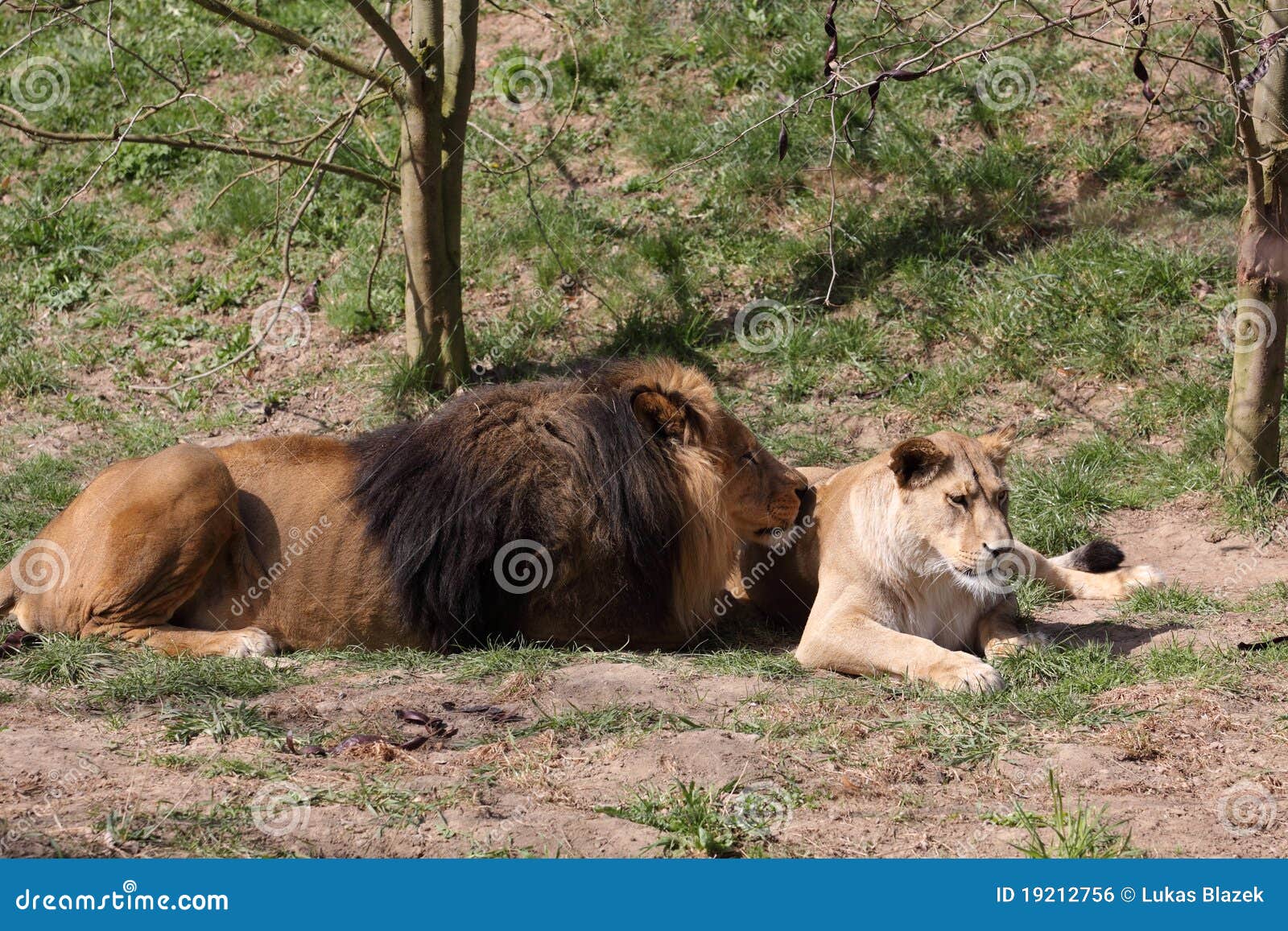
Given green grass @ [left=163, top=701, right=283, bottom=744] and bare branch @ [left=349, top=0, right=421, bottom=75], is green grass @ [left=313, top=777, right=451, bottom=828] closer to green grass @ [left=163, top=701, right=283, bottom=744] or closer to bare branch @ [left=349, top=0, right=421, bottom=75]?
green grass @ [left=163, top=701, right=283, bottom=744]

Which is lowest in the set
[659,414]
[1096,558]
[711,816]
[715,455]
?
[711,816]

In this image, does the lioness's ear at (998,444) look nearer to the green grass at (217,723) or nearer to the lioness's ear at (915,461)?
the lioness's ear at (915,461)

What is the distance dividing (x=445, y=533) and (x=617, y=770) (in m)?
1.93

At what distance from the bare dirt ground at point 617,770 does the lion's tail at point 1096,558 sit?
1.13 metres

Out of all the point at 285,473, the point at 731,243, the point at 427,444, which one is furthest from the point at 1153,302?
the point at 285,473

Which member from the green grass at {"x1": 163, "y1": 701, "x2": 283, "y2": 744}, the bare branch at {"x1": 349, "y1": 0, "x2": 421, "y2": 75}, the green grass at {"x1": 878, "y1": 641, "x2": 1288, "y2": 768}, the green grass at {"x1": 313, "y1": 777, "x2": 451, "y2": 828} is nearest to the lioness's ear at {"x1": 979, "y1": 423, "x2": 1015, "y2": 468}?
the green grass at {"x1": 878, "y1": 641, "x2": 1288, "y2": 768}

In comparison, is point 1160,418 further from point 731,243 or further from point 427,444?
point 427,444

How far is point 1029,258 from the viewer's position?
9812mm

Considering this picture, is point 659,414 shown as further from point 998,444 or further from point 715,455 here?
point 998,444

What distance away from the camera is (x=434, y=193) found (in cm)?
912

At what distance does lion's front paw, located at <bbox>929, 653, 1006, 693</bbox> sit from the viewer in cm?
556

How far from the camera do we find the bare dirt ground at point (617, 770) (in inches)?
167

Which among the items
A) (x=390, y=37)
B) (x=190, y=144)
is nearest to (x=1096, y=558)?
(x=390, y=37)

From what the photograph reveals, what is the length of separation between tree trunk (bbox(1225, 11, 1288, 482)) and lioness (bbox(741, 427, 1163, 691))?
46.6 inches
